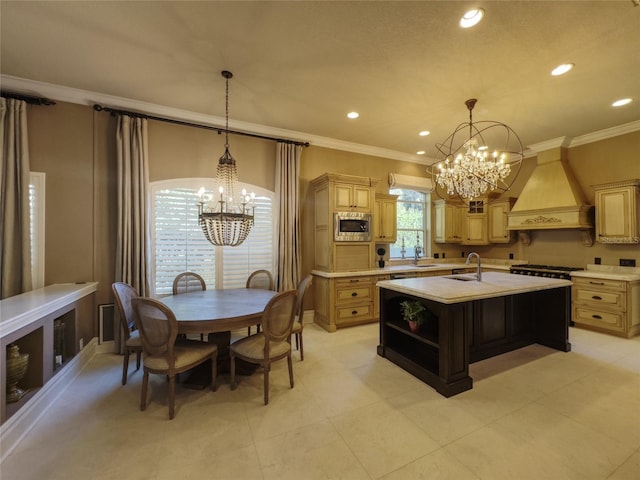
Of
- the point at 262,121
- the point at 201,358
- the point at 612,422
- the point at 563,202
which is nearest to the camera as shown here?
the point at 612,422

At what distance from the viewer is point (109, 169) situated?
11.0ft

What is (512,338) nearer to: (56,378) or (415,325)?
→ (415,325)

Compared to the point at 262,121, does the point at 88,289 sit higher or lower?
lower

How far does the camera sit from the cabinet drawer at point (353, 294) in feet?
13.6

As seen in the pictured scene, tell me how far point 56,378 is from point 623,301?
6831 millimetres

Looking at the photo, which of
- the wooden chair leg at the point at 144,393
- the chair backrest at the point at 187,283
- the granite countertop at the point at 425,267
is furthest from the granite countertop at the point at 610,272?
the wooden chair leg at the point at 144,393

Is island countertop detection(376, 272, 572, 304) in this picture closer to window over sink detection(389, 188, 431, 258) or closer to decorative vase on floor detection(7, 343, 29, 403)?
window over sink detection(389, 188, 431, 258)

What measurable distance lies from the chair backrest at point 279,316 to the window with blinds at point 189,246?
1800 millimetres

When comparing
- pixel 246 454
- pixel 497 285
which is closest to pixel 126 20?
pixel 246 454

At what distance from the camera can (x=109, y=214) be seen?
Result: 336 centimetres

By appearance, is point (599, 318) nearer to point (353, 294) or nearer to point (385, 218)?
point (385, 218)

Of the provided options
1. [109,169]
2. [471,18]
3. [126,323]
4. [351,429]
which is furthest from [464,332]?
[109,169]

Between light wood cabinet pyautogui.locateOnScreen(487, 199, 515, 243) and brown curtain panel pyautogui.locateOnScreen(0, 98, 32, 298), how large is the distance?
24.3 feet

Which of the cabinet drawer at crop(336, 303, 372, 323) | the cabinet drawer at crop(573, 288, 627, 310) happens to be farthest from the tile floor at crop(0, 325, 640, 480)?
the cabinet drawer at crop(573, 288, 627, 310)
